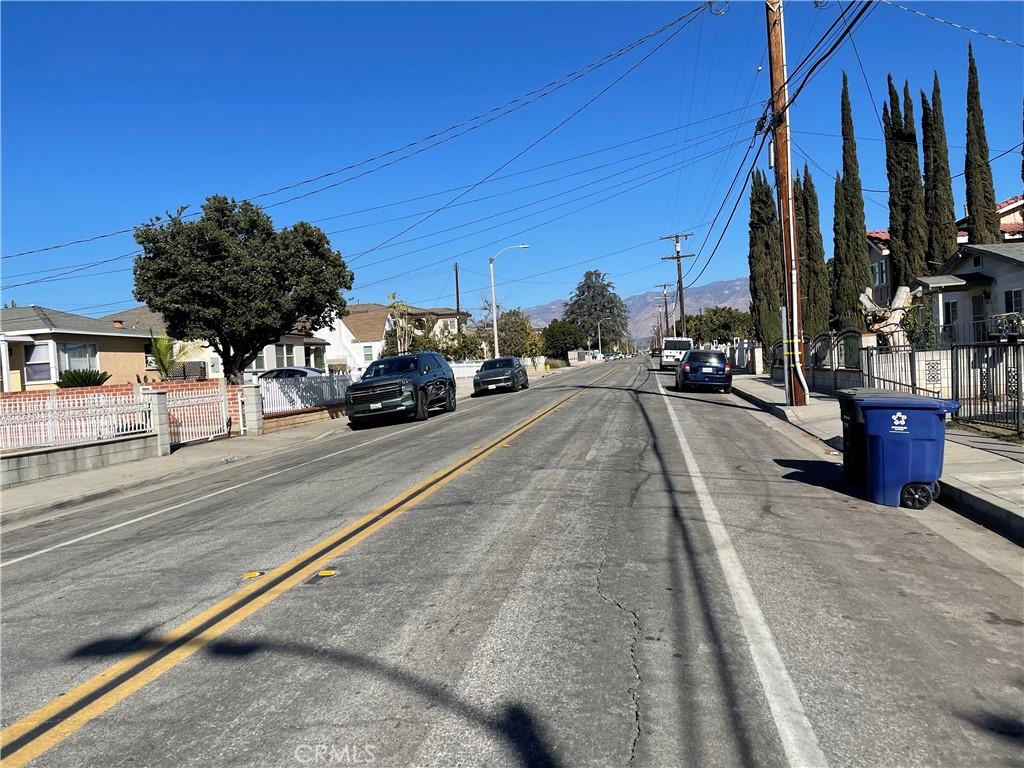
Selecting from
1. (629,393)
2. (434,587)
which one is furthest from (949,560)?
(629,393)

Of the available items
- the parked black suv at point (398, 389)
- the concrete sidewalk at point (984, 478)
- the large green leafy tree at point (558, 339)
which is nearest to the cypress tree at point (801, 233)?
the parked black suv at point (398, 389)

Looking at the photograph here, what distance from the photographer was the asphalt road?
353 cm

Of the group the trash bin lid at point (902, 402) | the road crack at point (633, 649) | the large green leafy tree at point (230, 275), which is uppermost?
the large green leafy tree at point (230, 275)

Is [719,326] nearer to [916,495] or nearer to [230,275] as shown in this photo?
[230,275]

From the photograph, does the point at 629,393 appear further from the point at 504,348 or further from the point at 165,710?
the point at 504,348

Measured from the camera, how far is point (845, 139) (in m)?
41.3

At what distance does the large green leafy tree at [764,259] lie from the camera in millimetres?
47000

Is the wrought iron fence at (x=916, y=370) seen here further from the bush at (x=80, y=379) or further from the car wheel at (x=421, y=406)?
the bush at (x=80, y=379)

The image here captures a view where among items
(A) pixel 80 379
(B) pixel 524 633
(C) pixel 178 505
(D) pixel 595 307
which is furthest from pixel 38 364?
(D) pixel 595 307

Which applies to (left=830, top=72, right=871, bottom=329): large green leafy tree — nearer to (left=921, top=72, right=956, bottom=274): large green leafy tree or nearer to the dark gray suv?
(left=921, top=72, right=956, bottom=274): large green leafy tree

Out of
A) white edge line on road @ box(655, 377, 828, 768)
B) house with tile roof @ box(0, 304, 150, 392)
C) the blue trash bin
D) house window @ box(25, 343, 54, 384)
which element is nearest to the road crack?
white edge line on road @ box(655, 377, 828, 768)

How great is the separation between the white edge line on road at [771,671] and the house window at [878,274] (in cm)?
4126

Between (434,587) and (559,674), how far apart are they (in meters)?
1.74

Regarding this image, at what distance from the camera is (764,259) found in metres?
48.2
